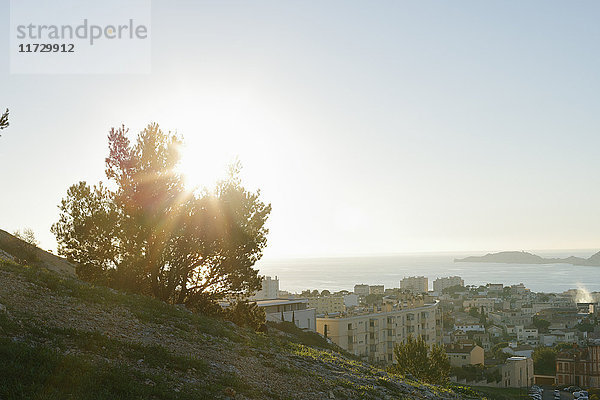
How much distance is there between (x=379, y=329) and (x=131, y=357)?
7466cm

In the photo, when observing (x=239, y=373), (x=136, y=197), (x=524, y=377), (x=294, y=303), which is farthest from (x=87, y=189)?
(x=524, y=377)

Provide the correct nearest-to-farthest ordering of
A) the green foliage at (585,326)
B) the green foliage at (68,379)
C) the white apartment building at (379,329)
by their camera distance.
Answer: the green foliage at (68,379) < the white apartment building at (379,329) < the green foliage at (585,326)

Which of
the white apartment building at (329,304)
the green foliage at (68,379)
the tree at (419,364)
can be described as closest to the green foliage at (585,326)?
the white apartment building at (329,304)

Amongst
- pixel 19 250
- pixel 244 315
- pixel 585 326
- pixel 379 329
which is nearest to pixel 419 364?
pixel 244 315

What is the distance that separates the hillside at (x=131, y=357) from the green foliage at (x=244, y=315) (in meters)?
8.04

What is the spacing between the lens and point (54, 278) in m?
20.1

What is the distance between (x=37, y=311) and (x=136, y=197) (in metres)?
14.2

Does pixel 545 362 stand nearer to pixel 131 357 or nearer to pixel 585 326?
pixel 585 326

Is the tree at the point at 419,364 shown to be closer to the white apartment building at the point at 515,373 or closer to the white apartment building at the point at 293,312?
the white apartment building at the point at 293,312

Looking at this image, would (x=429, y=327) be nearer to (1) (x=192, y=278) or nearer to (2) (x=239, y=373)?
(1) (x=192, y=278)

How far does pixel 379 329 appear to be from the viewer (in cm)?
8475

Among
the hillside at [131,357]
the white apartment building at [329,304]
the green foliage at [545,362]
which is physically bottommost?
the green foliage at [545,362]

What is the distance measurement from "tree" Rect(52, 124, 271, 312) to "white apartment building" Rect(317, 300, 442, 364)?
152 ft

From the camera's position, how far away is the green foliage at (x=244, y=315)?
30628 millimetres
